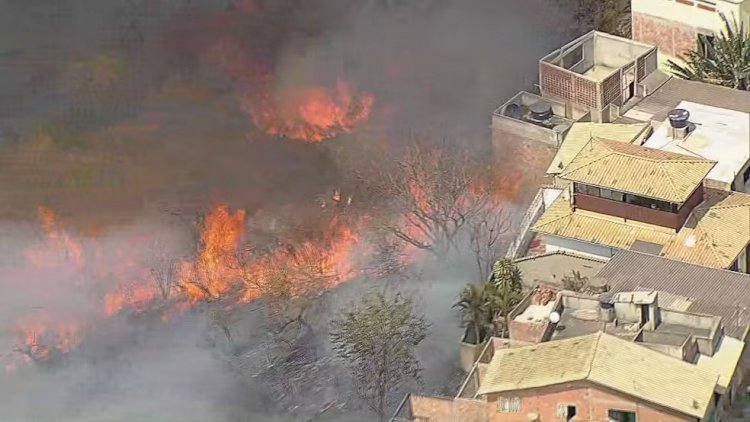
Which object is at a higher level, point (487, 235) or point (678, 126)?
point (678, 126)

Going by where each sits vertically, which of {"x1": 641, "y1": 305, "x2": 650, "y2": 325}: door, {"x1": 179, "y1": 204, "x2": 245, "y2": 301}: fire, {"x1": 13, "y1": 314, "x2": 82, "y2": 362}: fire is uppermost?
{"x1": 641, "y1": 305, "x2": 650, "y2": 325}: door

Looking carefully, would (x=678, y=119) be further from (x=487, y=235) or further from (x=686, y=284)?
(x=686, y=284)

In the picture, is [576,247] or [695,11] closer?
[576,247]

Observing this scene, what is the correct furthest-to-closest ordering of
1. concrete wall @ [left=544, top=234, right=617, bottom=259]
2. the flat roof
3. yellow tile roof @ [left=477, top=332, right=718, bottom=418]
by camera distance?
the flat roof → concrete wall @ [left=544, top=234, right=617, bottom=259] → yellow tile roof @ [left=477, top=332, right=718, bottom=418]

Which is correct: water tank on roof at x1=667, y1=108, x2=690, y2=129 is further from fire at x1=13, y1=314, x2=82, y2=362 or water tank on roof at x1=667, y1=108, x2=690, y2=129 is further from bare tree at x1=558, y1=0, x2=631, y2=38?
fire at x1=13, y1=314, x2=82, y2=362

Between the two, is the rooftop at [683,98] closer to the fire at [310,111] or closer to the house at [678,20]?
the house at [678,20]

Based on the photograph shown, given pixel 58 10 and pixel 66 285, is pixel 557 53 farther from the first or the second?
pixel 58 10

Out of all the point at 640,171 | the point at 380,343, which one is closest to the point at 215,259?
the point at 380,343

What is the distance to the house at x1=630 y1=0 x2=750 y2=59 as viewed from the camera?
19.1 m

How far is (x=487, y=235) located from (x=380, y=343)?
2.46m

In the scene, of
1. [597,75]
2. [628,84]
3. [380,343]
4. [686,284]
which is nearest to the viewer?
[686,284]

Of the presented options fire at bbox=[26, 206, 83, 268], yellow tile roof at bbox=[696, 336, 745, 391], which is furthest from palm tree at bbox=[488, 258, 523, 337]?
fire at bbox=[26, 206, 83, 268]

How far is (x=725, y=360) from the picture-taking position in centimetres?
1293

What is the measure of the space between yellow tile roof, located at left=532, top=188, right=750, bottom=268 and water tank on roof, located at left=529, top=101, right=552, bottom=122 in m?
2.70
